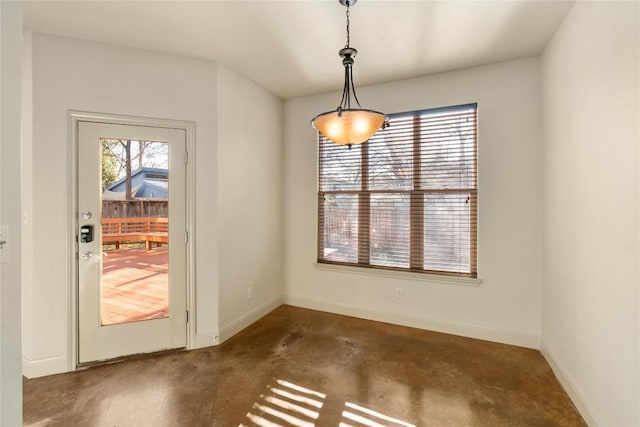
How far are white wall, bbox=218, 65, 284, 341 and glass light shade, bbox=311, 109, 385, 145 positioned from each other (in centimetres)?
133

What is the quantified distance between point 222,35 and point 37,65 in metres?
1.44

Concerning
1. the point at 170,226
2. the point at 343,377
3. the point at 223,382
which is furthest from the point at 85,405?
the point at 343,377

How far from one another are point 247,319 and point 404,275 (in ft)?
6.04

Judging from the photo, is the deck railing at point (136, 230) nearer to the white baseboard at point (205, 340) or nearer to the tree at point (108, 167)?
the tree at point (108, 167)

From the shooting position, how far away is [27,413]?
6.33 feet

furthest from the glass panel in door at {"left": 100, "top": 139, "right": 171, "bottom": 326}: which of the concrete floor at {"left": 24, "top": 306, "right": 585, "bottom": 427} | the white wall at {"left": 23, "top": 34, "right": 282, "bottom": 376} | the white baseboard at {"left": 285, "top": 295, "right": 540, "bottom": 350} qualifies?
the white baseboard at {"left": 285, "top": 295, "right": 540, "bottom": 350}

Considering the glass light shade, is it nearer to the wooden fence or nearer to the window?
the window

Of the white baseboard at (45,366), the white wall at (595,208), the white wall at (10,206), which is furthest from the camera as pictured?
the white baseboard at (45,366)

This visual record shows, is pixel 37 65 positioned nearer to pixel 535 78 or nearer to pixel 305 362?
pixel 305 362

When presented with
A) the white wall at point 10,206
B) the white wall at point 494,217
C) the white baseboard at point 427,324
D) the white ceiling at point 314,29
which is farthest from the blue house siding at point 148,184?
the white wall at point 494,217

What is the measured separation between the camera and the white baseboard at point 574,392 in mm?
1812

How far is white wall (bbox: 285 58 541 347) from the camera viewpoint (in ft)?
9.23

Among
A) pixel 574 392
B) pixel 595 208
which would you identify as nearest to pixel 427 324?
pixel 574 392

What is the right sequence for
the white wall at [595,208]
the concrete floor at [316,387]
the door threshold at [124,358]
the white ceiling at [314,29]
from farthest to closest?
1. the door threshold at [124,358]
2. the white ceiling at [314,29]
3. the concrete floor at [316,387]
4. the white wall at [595,208]
